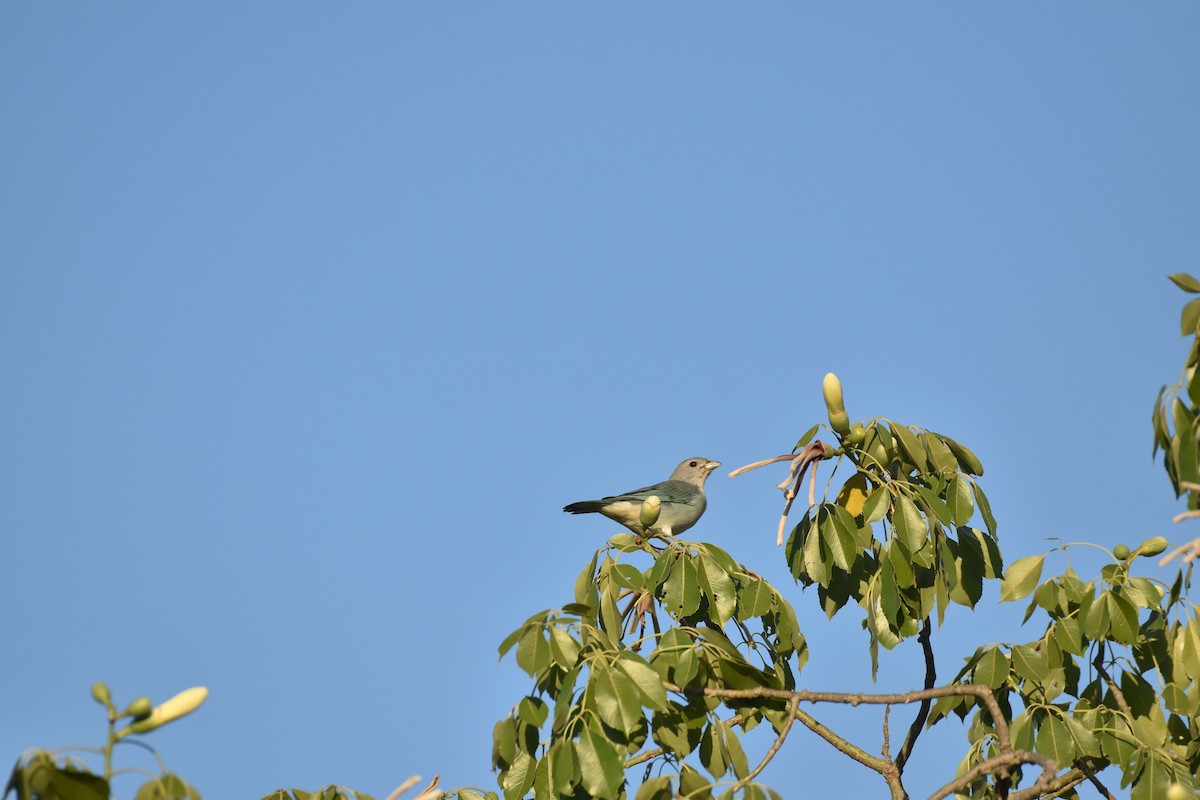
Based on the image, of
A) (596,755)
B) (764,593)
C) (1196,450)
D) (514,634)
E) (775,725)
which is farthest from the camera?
(764,593)

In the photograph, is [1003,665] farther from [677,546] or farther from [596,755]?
[596,755]

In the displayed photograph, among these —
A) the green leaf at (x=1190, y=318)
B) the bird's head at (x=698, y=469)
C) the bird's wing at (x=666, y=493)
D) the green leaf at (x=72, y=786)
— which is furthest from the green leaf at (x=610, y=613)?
the bird's head at (x=698, y=469)

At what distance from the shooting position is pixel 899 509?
5.29 m

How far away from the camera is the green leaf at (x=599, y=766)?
Answer: 4043 millimetres

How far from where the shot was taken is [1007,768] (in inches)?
159

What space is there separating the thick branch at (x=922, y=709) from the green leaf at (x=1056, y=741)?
0.58 m

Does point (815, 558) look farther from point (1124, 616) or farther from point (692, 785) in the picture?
point (692, 785)

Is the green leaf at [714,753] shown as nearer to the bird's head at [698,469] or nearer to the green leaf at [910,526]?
the green leaf at [910,526]

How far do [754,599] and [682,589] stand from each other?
346 millimetres

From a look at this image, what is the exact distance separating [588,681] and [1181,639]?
2563 mm

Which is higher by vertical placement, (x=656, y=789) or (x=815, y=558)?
(x=815, y=558)

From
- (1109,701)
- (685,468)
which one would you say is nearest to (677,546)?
(1109,701)

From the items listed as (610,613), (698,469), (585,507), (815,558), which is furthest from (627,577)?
(698,469)

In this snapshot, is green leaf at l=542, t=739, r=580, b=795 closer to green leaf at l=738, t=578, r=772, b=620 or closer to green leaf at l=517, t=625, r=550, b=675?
green leaf at l=517, t=625, r=550, b=675
